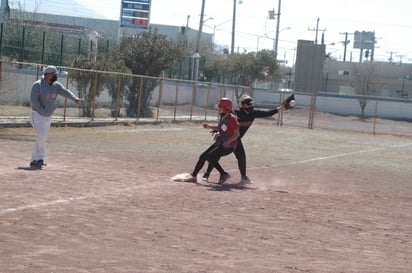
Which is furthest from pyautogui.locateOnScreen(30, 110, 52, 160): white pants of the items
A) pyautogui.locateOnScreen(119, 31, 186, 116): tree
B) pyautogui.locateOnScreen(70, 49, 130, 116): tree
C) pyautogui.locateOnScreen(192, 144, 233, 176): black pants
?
pyautogui.locateOnScreen(119, 31, 186, 116): tree

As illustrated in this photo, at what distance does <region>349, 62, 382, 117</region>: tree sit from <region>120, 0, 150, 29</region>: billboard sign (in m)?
25.5

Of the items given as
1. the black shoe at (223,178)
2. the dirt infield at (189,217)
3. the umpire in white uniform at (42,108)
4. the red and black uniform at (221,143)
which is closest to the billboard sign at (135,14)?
the dirt infield at (189,217)

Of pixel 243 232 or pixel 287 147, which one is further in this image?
pixel 287 147

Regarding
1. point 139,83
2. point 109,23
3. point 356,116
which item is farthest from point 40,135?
point 109,23

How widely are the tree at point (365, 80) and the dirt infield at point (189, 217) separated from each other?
62.1m

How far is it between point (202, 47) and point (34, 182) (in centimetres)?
9091

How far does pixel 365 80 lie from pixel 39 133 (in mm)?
70060

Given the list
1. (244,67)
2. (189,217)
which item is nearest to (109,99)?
(189,217)

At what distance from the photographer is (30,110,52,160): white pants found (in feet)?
47.3

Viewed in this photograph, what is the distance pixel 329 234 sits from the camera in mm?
9766

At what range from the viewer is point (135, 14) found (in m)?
61.6

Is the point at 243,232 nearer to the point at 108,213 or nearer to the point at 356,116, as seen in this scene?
the point at 108,213

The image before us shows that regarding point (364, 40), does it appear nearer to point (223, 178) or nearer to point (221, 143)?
point (223, 178)

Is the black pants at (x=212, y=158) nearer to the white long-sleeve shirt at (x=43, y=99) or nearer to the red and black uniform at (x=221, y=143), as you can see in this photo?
the red and black uniform at (x=221, y=143)
